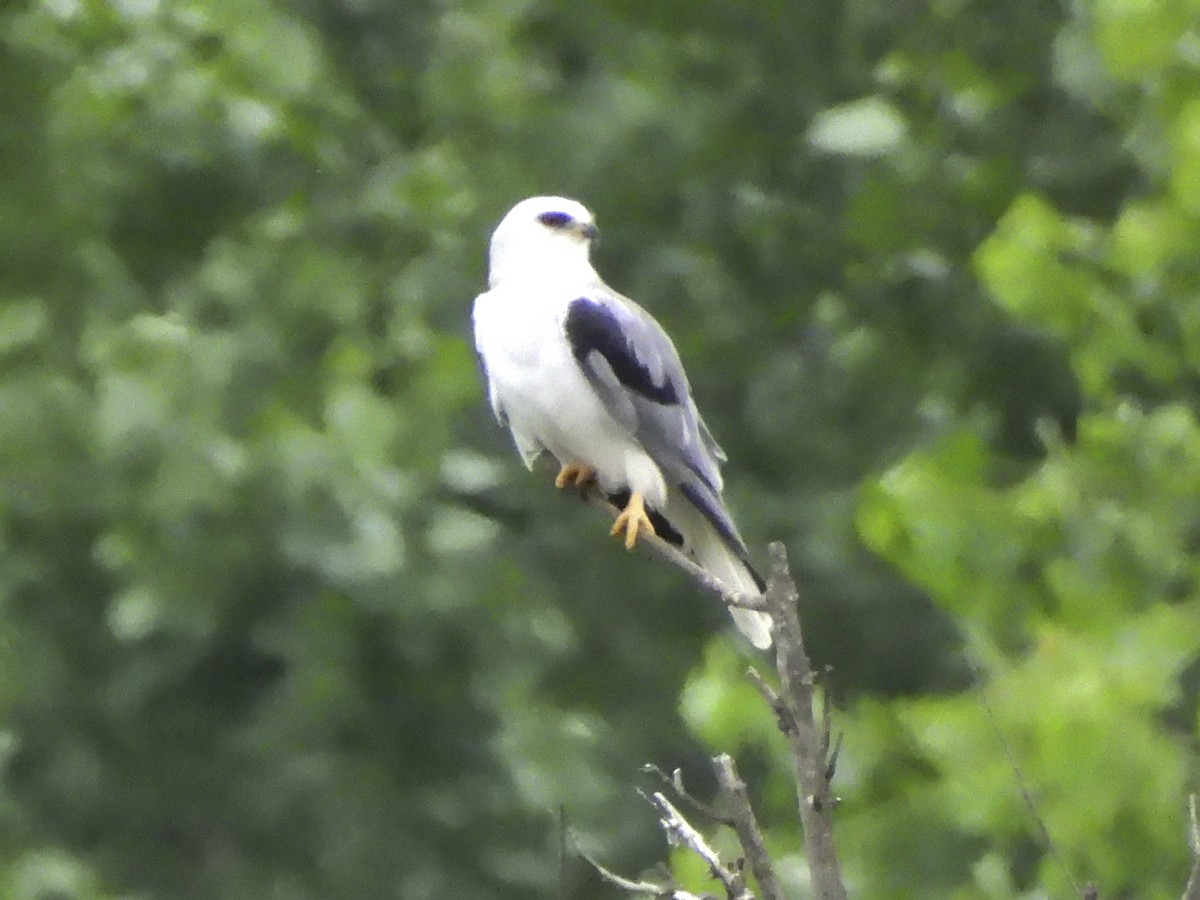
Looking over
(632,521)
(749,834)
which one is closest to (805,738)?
(749,834)

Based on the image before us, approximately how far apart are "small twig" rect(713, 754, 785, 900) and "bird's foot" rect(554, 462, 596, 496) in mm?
2608

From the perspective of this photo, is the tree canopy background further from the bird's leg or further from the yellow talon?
the bird's leg

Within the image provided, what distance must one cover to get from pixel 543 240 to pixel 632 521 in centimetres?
109

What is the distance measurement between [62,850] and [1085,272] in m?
5.50

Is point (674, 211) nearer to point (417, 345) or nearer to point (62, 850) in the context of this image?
point (417, 345)

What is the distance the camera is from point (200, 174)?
1073 centimetres

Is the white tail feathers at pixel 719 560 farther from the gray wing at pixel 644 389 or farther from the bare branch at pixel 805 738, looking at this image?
the bare branch at pixel 805 738

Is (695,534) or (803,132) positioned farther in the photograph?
(803,132)

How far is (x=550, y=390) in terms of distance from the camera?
19.3 feet

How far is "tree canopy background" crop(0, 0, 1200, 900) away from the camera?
9586mm

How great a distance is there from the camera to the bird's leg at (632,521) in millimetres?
5453

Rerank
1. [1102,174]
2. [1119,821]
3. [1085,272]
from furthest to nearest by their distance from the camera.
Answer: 1. [1102,174]
2. [1085,272]
3. [1119,821]

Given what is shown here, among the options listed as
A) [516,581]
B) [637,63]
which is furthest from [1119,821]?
[637,63]

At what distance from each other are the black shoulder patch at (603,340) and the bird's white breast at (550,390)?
25mm
